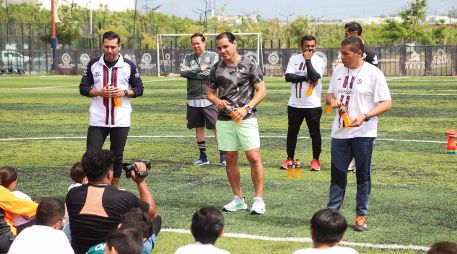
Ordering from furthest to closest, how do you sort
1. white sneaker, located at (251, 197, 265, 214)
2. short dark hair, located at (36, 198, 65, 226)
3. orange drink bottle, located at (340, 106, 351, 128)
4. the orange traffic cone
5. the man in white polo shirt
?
the orange traffic cone < the man in white polo shirt < white sneaker, located at (251, 197, 265, 214) < orange drink bottle, located at (340, 106, 351, 128) < short dark hair, located at (36, 198, 65, 226)

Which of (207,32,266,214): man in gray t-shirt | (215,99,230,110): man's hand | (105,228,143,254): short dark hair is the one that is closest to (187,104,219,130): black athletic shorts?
(207,32,266,214): man in gray t-shirt

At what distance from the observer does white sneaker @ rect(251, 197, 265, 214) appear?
940 cm

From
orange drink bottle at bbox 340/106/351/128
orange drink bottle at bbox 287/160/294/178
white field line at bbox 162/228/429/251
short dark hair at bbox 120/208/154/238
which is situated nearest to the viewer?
short dark hair at bbox 120/208/154/238

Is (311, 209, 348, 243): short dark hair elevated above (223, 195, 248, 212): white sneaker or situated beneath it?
elevated above

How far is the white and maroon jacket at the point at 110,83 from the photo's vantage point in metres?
9.91

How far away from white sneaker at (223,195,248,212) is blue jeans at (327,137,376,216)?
4.14 ft

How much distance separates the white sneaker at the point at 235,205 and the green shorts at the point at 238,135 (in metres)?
0.61

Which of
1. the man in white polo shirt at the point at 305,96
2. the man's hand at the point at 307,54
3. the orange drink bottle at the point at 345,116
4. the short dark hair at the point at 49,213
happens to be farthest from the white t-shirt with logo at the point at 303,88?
the short dark hair at the point at 49,213

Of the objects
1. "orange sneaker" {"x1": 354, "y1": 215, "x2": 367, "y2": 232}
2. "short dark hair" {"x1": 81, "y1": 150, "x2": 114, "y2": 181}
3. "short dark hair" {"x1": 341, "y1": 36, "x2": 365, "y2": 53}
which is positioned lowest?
"orange sneaker" {"x1": 354, "y1": 215, "x2": 367, "y2": 232}

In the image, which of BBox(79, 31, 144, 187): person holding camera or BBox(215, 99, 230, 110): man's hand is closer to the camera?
BBox(215, 99, 230, 110): man's hand

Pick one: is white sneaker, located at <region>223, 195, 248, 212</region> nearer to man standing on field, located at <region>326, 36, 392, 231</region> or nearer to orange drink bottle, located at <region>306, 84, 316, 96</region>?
man standing on field, located at <region>326, 36, 392, 231</region>

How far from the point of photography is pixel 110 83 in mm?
9898

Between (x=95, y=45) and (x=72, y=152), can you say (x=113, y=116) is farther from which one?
(x=95, y=45)

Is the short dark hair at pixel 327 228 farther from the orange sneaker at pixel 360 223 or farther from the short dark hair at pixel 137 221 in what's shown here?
the orange sneaker at pixel 360 223
